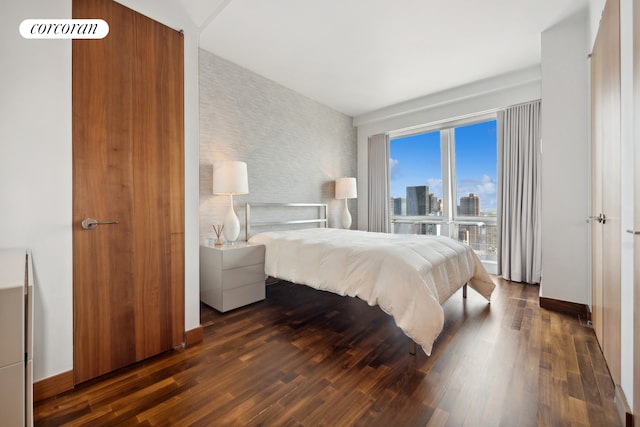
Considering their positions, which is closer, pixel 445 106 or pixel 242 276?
pixel 242 276

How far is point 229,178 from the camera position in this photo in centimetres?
296

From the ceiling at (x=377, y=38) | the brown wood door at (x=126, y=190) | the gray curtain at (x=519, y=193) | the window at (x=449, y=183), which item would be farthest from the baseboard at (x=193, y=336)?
the window at (x=449, y=183)

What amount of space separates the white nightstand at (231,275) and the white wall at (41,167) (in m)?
1.18

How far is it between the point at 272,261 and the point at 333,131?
2.89m

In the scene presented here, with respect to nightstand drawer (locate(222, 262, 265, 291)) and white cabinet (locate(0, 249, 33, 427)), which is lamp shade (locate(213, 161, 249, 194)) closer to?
nightstand drawer (locate(222, 262, 265, 291))

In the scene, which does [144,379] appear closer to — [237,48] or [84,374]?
[84,374]

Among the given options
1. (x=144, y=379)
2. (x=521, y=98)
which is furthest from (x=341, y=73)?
(x=144, y=379)

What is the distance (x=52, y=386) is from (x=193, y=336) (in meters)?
0.76

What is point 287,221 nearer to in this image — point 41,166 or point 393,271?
point 393,271

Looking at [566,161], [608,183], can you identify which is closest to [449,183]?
[566,161]

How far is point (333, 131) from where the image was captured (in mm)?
4988

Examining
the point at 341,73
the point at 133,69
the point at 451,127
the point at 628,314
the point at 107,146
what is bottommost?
the point at 628,314

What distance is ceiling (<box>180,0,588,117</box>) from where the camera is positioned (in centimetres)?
245

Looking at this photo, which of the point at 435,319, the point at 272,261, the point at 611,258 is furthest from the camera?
the point at 272,261
